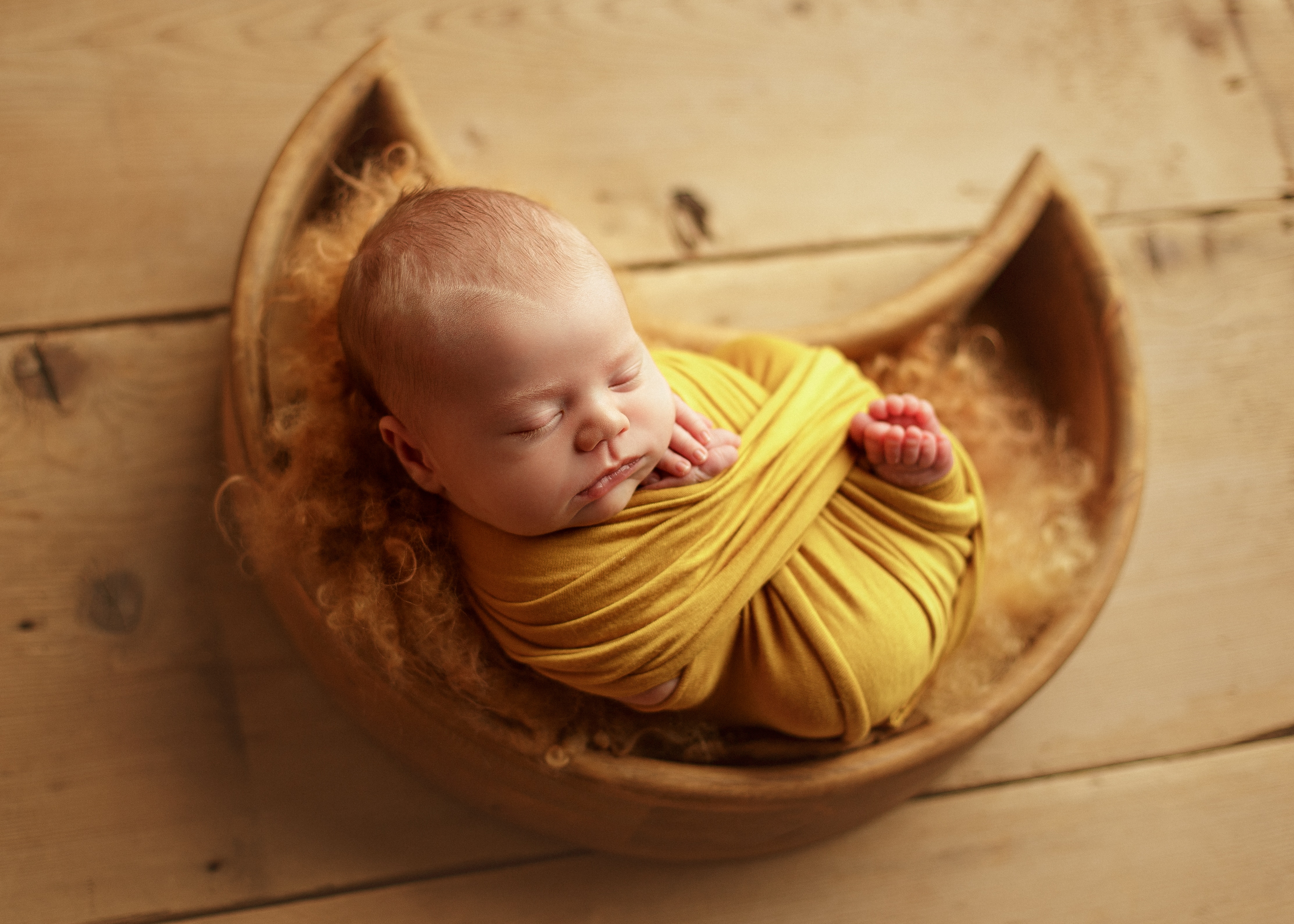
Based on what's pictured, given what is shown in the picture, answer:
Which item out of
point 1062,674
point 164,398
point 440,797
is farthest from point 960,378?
point 164,398

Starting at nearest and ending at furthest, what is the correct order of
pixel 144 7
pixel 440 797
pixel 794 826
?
pixel 794 826 → pixel 440 797 → pixel 144 7

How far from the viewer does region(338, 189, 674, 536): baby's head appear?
67cm

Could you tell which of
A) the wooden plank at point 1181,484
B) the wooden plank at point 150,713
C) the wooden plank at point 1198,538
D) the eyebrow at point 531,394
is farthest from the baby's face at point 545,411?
the wooden plank at point 1198,538

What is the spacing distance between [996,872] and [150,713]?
3.14ft

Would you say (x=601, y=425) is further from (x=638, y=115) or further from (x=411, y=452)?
(x=638, y=115)

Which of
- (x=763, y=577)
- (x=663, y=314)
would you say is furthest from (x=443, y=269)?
(x=663, y=314)

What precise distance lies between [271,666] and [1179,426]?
1166 mm

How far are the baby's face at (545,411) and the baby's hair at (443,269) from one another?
1cm

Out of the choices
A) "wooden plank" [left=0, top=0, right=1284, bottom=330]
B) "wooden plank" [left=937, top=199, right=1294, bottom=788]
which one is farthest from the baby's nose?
"wooden plank" [left=937, top=199, right=1294, bottom=788]

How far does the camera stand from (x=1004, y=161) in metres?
1.32

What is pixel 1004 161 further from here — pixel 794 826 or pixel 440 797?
pixel 440 797

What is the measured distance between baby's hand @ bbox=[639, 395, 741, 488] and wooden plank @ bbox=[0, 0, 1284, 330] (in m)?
0.43

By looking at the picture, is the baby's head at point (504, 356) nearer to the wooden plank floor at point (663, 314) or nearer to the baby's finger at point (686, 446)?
the baby's finger at point (686, 446)

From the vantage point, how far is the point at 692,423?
80 centimetres
